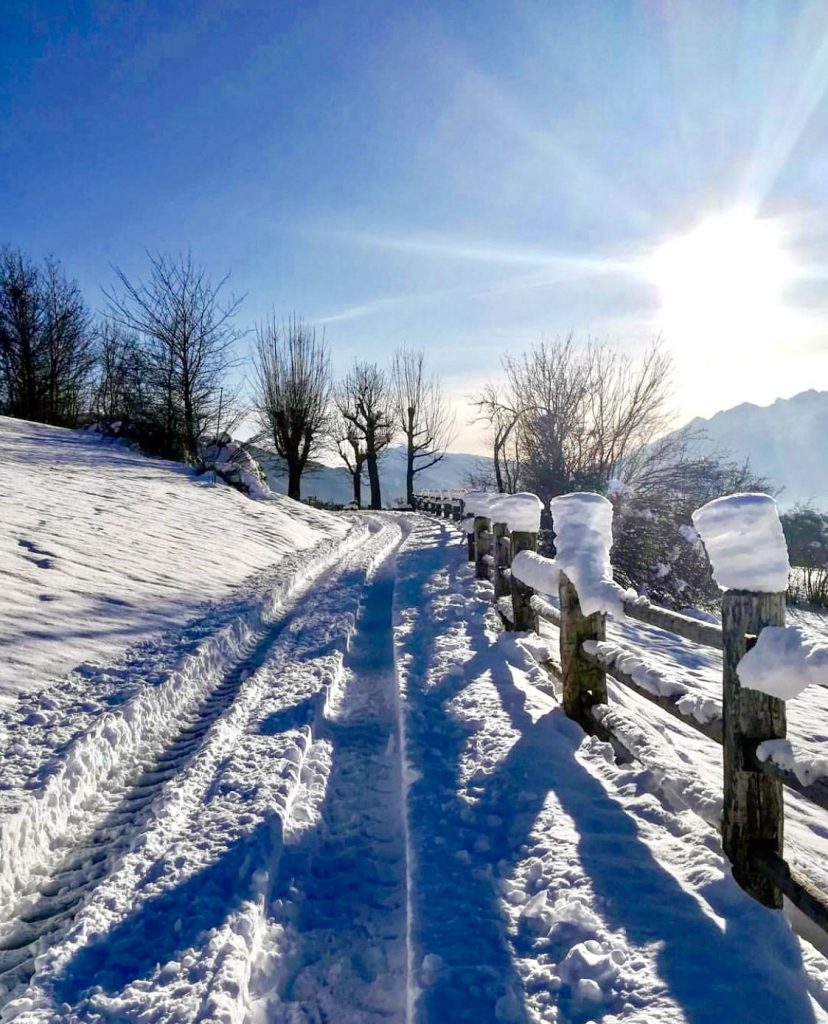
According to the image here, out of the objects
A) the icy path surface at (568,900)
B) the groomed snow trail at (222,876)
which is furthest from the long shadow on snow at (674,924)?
the groomed snow trail at (222,876)

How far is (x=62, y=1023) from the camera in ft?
5.65

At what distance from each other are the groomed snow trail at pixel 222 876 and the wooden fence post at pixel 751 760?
1.27 meters

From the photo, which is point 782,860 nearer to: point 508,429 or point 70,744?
point 70,744

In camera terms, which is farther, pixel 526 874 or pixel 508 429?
pixel 508 429

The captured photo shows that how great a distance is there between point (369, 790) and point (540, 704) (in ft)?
4.43

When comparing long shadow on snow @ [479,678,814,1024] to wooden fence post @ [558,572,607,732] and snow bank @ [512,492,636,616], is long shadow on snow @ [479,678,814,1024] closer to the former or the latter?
Answer: wooden fence post @ [558,572,607,732]

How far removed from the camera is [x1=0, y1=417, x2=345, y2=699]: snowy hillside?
498cm

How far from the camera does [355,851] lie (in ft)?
8.46

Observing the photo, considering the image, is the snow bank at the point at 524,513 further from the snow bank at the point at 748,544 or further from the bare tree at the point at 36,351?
the bare tree at the point at 36,351

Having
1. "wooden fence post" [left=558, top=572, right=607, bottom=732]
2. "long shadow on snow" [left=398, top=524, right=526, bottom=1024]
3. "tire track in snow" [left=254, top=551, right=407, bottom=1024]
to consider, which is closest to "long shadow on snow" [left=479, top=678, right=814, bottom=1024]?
"long shadow on snow" [left=398, top=524, right=526, bottom=1024]

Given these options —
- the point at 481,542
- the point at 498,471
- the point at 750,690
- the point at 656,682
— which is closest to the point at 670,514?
the point at 498,471

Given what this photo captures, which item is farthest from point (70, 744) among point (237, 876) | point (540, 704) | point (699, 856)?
point (699, 856)

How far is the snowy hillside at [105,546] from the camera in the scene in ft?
16.3

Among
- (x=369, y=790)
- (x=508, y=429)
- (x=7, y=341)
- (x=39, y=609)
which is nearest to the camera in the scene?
(x=369, y=790)
